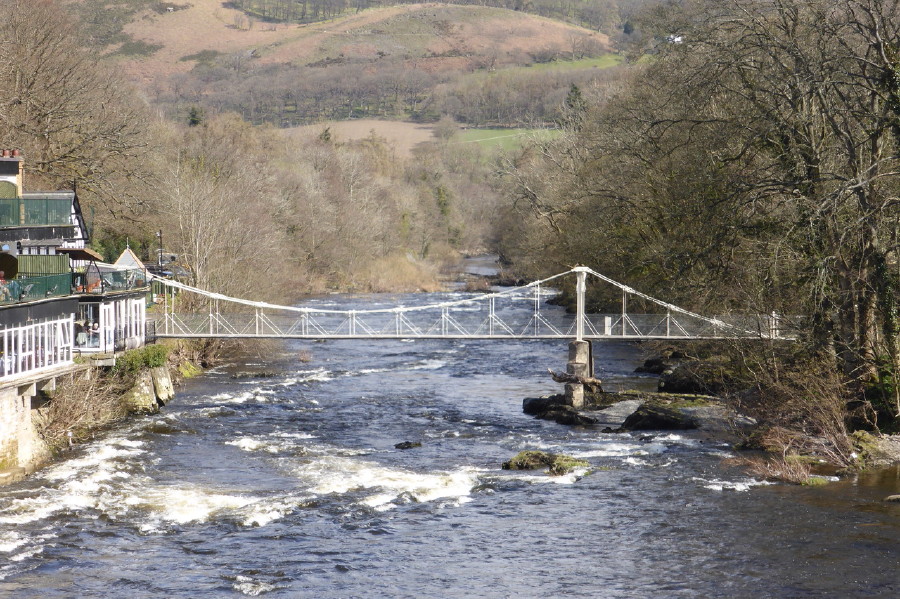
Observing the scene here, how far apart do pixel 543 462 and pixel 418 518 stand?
5175 mm

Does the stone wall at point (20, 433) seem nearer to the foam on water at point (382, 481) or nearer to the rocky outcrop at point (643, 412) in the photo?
the foam on water at point (382, 481)

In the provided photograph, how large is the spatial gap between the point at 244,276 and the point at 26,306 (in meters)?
21.7

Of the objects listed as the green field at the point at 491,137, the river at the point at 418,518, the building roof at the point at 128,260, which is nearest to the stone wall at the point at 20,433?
the river at the point at 418,518

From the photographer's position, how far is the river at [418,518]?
58.2 ft

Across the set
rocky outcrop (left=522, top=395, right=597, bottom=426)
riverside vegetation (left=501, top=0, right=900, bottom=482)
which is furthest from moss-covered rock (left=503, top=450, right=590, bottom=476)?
rocky outcrop (left=522, top=395, right=597, bottom=426)

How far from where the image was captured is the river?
17734 mm

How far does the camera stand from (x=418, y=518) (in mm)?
21391

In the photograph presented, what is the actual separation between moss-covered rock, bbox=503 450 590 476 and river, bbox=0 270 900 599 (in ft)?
1.36

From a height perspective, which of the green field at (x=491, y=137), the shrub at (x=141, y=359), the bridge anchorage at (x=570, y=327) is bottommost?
the shrub at (x=141, y=359)

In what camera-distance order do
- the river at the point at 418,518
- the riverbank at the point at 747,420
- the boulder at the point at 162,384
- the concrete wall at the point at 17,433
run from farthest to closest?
the boulder at the point at 162,384
the riverbank at the point at 747,420
the concrete wall at the point at 17,433
the river at the point at 418,518

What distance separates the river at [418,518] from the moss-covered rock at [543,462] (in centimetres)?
42

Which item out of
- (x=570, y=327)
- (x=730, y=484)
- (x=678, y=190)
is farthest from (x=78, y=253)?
(x=678, y=190)

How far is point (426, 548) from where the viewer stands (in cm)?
1958

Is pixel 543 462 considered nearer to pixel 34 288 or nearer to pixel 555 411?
pixel 555 411
